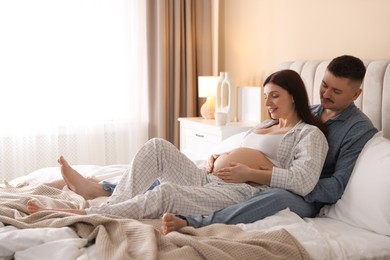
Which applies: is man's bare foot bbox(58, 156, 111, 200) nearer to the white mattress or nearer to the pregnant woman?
the pregnant woman

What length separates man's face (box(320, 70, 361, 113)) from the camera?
2.58m

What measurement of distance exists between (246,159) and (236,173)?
0.61ft

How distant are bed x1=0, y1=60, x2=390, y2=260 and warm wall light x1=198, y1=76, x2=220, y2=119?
6.96ft

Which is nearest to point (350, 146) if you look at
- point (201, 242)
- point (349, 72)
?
point (349, 72)

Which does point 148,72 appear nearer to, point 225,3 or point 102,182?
point 225,3

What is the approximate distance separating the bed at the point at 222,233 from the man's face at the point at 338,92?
24 centimetres

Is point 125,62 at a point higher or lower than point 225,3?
lower

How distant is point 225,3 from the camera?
16.3ft

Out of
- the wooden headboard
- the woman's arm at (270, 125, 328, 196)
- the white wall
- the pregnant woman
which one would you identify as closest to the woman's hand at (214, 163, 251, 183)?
the pregnant woman

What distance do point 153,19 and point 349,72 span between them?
2.71 m

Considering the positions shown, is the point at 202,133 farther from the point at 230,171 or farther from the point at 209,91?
the point at 230,171

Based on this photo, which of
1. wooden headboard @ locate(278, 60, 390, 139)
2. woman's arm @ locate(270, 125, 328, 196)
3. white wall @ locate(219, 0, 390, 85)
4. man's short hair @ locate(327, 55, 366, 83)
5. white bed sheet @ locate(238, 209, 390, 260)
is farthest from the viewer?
white wall @ locate(219, 0, 390, 85)

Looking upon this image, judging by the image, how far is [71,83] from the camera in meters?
4.73

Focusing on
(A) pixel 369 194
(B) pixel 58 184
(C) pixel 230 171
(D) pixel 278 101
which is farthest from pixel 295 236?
(B) pixel 58 184
